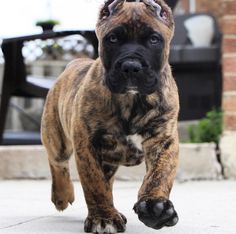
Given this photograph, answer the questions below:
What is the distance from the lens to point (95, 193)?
315cm

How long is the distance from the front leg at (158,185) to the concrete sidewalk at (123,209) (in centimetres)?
26

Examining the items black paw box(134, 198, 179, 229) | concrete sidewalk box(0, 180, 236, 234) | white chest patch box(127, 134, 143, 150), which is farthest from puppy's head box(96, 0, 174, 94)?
concrete sidewalk box(0, 180, 236, 234)

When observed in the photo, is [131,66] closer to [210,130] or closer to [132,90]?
[132,90]

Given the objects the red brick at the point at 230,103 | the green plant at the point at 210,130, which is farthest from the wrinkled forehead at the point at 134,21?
the green plant at the point at 210,130

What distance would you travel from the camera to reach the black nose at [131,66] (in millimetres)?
2885

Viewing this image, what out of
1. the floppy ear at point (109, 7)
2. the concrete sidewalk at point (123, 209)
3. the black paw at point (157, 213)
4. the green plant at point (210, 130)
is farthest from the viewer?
the green plant at point (210, 130)

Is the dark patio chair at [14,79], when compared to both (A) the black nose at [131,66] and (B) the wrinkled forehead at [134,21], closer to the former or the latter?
(B) the wrinkled forehead at [134,21]

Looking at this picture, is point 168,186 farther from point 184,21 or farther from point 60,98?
point 184,21

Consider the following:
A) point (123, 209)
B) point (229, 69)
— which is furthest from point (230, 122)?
point (123, 209)

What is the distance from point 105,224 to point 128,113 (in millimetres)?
491

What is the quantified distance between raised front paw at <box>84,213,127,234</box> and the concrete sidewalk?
2.8 inches

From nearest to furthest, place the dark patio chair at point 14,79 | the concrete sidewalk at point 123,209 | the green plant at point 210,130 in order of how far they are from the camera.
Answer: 1. the concrete sidewalk at point 123,209
2. the green plant at point 210,130
3. the dark patio chair at point 14,79

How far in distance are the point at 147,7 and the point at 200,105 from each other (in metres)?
5.03

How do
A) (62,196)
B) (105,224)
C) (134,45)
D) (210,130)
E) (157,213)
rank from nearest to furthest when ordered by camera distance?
(157,213)
(134,45)
(105,224)
(62,196)
(210,130)
